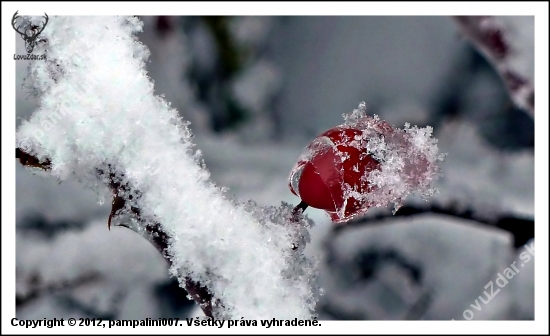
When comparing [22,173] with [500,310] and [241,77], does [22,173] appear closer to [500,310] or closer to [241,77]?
[241,77]

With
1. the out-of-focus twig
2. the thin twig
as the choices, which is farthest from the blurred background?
the thin twig

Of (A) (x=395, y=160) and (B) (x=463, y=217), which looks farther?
(B) (x=463, y=217)

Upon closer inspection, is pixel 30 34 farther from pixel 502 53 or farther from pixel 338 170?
pixel 502 53

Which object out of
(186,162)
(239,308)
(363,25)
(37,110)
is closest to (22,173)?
(37,110)

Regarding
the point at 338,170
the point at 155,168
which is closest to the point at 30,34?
the point at 155,168

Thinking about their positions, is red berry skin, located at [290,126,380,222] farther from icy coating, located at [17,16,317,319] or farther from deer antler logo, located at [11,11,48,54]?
deer antler logo, located at [11,11,48,54]
